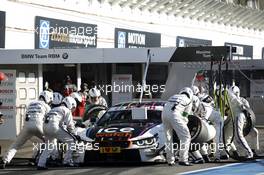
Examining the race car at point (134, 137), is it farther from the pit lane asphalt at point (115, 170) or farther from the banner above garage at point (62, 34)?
the banner above garage at point (62, 34)

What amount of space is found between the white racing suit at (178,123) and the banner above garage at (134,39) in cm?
2243

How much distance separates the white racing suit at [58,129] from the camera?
39.5 feet

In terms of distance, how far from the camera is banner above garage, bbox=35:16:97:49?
94.0 ft

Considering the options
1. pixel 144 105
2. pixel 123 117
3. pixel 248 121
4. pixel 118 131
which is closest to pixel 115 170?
pixel 118 131

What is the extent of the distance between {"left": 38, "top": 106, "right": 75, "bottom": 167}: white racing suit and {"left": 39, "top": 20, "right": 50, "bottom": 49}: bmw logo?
661 inches

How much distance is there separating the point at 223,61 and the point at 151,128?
13.6 feet

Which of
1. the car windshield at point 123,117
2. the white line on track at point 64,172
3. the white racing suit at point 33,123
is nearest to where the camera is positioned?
the white line on track at point 64,172

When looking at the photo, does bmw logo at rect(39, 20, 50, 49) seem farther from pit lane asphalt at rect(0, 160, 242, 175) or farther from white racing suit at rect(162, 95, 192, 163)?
white racing suit at rect(162, 95, 192, 163)

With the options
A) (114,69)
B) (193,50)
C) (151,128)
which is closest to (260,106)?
(114,69)

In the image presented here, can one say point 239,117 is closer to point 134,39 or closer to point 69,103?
point 69,103

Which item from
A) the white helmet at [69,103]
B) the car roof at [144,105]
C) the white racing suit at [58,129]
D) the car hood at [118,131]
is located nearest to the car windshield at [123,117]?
the car roof at [144,105]

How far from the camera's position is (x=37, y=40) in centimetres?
2852

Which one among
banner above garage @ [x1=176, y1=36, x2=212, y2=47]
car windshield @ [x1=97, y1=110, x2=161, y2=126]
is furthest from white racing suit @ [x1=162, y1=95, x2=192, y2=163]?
banner above garage @ [x1=176, y1=36, x2=212, y2=47]

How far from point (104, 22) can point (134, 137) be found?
22438 millimetres
